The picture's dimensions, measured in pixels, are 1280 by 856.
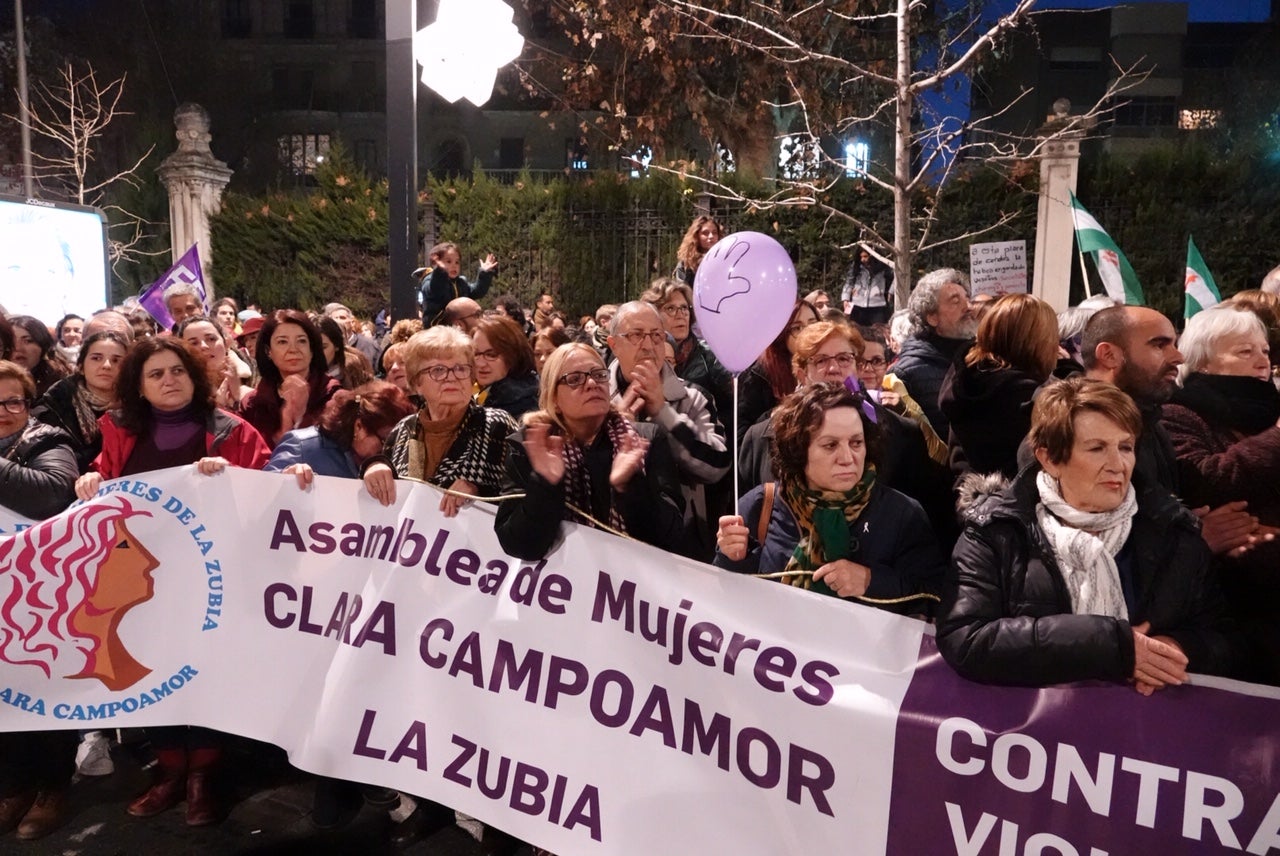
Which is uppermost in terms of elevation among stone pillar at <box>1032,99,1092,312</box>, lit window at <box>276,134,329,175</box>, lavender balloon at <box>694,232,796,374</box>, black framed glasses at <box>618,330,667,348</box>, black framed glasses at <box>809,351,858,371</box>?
lit window at <box>276,134,329,175</box>

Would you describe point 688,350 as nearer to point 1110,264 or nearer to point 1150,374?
point 1150,374

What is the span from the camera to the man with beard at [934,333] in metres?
4.40

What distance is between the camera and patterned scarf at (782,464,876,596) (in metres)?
2.86

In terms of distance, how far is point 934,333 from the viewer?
4.48 m

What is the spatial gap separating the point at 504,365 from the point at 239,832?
2.16 metres

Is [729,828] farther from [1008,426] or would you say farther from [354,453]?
[354,453]

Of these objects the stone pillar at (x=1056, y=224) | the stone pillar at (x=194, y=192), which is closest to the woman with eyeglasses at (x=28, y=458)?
the stone pillar at (x=1056, y=224)

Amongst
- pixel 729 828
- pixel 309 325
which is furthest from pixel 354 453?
pixel 729 828

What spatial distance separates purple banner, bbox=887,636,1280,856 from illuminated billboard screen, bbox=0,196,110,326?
35.2 ft

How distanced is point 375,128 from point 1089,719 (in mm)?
45086

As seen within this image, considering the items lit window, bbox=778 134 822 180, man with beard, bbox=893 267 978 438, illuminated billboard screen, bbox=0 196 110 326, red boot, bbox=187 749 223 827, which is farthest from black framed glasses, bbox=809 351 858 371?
illuminated billboard screen, bbox=0 196 110 326

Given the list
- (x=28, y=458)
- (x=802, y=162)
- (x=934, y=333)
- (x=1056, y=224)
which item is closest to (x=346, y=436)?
(x=28, y=458)

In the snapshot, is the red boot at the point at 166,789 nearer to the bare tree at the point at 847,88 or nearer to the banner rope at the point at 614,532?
the banner rope at the point at 614,532

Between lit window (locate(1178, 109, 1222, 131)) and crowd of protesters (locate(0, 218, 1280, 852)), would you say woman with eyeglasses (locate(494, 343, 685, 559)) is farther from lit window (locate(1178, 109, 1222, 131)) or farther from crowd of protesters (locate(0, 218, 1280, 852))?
lit window (locate(1178, 109, 1222, 131))
